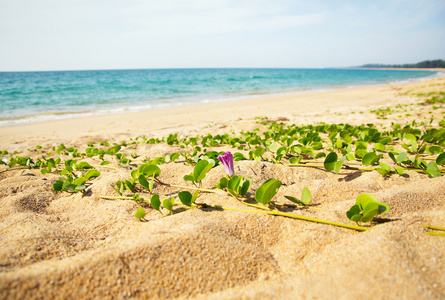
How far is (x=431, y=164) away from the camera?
5.22ft

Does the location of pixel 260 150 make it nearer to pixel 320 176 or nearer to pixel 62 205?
pixel 320 176

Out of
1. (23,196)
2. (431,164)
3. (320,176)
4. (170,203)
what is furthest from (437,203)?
(23,196)

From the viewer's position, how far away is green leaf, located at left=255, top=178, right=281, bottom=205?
1.22 meters

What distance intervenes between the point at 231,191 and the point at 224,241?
39cm

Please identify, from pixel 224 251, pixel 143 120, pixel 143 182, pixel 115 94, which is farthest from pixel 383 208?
pixel 115 94

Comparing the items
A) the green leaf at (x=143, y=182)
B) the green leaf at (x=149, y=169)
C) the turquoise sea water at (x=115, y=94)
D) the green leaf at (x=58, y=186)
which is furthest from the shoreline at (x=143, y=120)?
the green leaf at (x=143, y=182)

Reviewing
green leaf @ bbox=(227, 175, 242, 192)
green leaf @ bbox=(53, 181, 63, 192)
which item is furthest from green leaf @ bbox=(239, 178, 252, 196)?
green leaf @ bbox=(53, 181, 63, 192)

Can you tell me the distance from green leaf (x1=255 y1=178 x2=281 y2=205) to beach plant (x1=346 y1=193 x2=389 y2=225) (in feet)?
1.10

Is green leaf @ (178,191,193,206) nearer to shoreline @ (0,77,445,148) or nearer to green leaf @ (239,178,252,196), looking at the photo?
green leaf @ (239,178,252,196)

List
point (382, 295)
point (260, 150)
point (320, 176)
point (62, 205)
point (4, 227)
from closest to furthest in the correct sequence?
point (382, 295) < point (4, 227) < point (62, 205) < point (320, 176) < point (260, 150)

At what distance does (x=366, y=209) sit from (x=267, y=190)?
433mm

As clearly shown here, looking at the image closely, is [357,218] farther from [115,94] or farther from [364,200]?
[115,94]

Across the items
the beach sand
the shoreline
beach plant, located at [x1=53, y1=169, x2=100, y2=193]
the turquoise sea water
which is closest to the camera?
the beach sand

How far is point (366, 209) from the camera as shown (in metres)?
1.10
